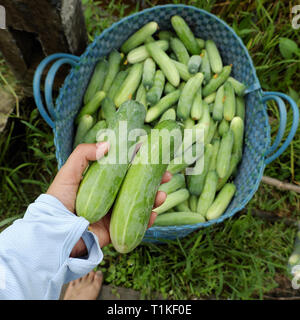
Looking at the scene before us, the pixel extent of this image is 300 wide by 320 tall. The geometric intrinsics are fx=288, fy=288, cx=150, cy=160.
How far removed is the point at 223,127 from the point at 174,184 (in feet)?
1.70

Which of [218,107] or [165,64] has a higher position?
[165,64]

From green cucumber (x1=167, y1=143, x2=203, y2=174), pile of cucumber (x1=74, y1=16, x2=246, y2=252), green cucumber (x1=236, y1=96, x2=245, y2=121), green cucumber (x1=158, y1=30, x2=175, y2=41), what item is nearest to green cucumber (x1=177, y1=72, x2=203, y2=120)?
pile of cucumber (x1=74, y1=16, x2=246, y2=252)

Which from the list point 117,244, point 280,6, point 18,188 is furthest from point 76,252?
point 280,6

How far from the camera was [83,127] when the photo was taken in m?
1.74

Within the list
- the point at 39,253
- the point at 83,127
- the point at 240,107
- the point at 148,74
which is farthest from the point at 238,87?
the point at 39,253

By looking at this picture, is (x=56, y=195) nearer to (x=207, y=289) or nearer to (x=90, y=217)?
(x=90, y=217)

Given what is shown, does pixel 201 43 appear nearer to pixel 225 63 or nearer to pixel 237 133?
pixel 225 63

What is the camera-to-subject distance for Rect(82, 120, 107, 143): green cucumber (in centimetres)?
167

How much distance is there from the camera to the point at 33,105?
2.22 m

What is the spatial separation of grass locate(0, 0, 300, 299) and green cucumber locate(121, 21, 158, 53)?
441 mm

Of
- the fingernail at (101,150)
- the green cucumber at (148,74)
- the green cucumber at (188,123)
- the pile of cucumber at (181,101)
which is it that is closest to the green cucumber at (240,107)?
the pile of cucumber at (181,101)

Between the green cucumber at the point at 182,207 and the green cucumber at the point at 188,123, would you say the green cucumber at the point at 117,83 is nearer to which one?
the green cucumber at the point at 188,123

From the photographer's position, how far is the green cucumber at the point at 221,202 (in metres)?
1.69

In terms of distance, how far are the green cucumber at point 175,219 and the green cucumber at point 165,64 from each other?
851mm
